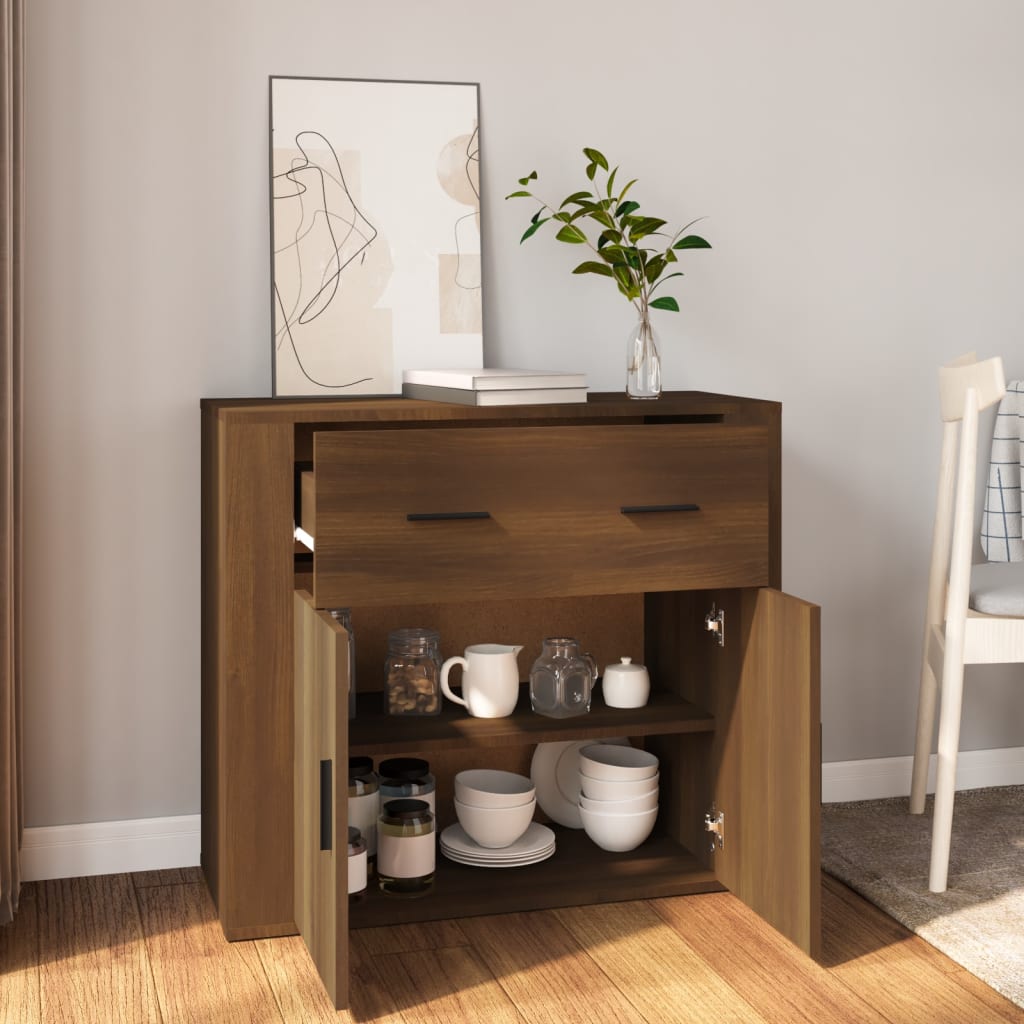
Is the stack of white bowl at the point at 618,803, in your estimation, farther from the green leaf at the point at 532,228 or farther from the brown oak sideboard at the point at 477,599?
the green leaf at the point at 532,228

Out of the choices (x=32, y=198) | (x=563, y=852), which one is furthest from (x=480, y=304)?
(x=563, y=852)

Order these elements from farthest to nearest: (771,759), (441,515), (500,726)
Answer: (500,726) < (771,759) < (441,515)

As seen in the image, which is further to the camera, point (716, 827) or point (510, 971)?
point (716, 827)

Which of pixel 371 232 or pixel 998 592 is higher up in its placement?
pixel 371 232

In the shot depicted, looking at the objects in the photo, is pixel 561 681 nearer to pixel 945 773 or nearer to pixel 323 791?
pixel 323 791

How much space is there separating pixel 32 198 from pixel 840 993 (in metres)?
1.85

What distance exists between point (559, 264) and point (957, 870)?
136cm

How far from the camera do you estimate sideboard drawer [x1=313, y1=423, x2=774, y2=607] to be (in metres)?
1.94

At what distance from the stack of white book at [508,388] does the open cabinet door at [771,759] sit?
0.45 meters

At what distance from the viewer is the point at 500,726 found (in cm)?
220

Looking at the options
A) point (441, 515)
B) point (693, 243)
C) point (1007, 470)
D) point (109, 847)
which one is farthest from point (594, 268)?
point (109, 847)

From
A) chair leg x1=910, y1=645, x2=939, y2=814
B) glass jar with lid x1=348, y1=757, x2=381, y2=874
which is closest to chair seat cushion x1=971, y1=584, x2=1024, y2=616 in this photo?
chair leg x1=910, y1=645, x2=939, y2=814

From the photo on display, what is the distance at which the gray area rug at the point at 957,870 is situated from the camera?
2.06 meters

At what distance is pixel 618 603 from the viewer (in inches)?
102
